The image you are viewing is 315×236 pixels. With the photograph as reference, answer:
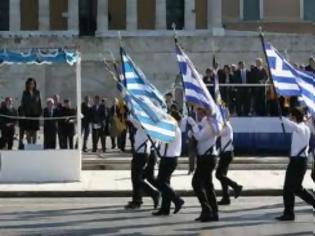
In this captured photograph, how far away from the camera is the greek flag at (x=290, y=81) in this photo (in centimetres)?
1536

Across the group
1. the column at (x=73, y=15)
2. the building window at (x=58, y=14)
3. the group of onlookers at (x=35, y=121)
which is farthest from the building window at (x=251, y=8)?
the group of onlookers at (x=35, y=121)

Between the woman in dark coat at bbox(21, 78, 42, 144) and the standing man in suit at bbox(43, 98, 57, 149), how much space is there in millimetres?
299

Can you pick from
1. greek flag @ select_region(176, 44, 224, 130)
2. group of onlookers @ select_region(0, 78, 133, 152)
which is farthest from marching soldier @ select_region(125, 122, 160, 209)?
group of onlookers @ select_region(0, 78, 133, 152)

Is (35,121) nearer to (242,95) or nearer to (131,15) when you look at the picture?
(242,95)

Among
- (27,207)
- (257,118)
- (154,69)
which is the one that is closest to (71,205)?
(27,207)

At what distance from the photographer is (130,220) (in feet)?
49.0

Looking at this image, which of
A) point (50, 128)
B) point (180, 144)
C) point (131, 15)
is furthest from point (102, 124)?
point (131, 15)

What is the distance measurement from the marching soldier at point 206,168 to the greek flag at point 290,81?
150 cm

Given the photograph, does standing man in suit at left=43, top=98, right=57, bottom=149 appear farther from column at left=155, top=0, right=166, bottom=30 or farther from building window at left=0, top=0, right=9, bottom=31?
building window at left=0, top=0, right=9, bottom=31

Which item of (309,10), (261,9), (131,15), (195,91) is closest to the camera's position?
(195,91)

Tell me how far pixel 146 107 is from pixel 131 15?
46.6 m

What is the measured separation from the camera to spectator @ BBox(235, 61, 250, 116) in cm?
2777

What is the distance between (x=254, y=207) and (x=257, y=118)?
1128 cm

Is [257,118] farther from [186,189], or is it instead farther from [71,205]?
[71,205]
